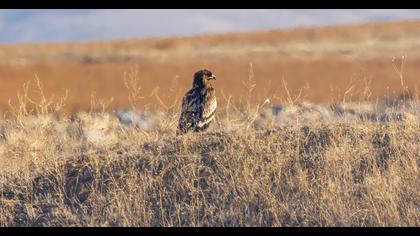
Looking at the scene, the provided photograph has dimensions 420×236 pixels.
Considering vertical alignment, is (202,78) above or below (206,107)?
above

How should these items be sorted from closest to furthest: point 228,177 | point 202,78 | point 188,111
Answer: point 228,177
point 188,111
point 202,78

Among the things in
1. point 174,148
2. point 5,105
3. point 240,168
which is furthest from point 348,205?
point 5,105

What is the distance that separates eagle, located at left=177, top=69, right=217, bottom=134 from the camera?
1173cm

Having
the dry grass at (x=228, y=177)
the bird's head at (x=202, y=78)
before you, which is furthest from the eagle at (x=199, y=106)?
the dry grass at (x=228, y=177)

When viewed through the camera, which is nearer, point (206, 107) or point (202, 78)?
point (206, 107)

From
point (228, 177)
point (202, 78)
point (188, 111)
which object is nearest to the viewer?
point (228, 177)

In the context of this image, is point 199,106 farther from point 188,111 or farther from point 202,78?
point 202,78

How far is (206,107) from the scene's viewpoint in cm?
1194

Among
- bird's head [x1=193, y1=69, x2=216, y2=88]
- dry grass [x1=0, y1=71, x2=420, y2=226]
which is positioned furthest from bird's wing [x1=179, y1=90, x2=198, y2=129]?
dry grass [x1=0, y1=71, x2=420, y2=226]

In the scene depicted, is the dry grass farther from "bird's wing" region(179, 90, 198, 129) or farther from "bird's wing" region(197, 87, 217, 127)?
"bird's wing" region(197, 87, 217, 127)

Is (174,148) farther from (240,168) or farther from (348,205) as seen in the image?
(348,205)

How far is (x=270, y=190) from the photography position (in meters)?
9.15

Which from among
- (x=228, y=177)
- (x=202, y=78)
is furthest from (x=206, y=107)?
(x=228, y=177)

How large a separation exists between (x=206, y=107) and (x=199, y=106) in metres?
0.10
